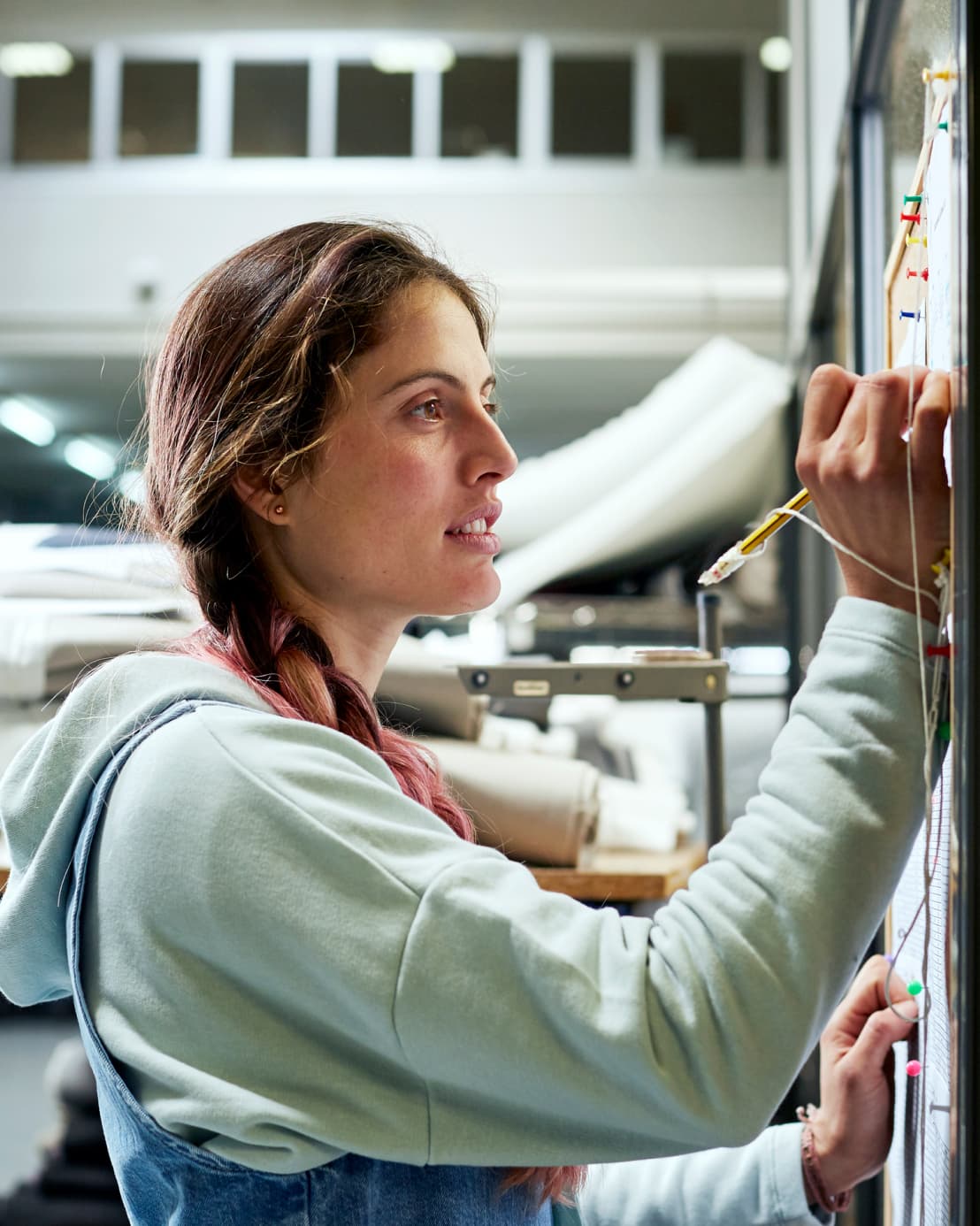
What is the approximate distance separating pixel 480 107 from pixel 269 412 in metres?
4.43

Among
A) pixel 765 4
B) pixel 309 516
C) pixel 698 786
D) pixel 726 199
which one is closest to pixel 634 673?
pixel 309 516

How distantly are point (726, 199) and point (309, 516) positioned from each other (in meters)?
4.22

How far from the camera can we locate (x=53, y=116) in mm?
4719

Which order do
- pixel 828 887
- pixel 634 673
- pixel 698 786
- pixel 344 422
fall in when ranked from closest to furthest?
pixel 828 887, pixel 344 422, pixel 634 673, pixel 698 786

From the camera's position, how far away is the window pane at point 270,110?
4.70 metres

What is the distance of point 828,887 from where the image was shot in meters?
0.47

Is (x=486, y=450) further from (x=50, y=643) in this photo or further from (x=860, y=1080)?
(x=50, y=643)

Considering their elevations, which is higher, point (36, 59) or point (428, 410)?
point (36, 59)

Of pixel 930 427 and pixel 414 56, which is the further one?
pixel 414 56

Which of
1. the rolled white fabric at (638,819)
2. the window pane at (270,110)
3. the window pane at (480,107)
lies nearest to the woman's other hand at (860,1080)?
the rolled white fabric at (638,819)

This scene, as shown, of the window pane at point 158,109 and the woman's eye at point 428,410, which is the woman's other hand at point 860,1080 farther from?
the window pane at point 158,109

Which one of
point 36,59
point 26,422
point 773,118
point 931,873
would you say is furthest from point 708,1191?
point 36,59

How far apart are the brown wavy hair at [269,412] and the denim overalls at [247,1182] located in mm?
79

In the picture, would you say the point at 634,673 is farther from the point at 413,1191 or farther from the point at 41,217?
the point at 41,217
